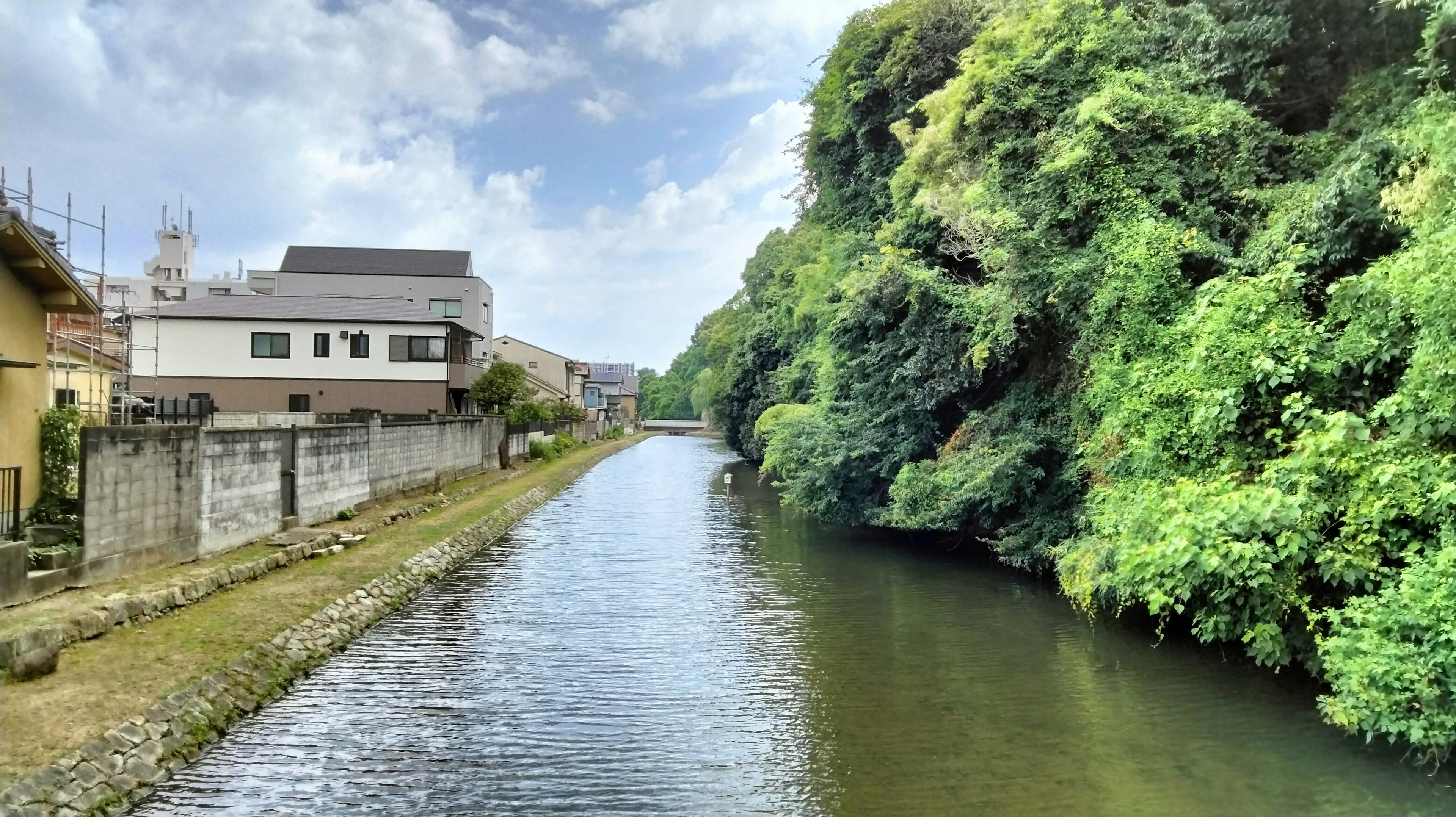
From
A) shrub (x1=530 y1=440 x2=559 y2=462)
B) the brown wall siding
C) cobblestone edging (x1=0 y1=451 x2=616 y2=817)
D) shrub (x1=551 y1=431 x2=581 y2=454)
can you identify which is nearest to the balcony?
the brown wall siding

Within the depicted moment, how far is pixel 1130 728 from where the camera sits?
901cm

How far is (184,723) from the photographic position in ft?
26.5

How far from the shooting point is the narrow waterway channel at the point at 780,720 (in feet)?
24.1

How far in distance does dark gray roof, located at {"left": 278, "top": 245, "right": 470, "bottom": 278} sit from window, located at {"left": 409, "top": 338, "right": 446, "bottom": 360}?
1679 centimetres

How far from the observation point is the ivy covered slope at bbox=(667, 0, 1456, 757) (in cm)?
820

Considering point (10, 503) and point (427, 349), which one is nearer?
point (10, 503)

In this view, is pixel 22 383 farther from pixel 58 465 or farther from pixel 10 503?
pixel 10 503

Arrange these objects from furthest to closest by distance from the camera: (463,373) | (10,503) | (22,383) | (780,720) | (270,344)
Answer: (463,373), (270,344), (22,383), (10,503), (780,720)

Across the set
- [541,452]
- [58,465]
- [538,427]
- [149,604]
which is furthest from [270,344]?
[149,604]

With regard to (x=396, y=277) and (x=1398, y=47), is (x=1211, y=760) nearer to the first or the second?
(x=1398, y=47)

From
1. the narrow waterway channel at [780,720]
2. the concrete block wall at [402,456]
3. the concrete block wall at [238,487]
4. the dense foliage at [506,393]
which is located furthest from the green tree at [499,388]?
the narrow waterway channel at [780,720]

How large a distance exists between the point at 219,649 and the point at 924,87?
21.0m

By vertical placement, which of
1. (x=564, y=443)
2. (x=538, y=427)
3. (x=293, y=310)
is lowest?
(x=564, y=443)

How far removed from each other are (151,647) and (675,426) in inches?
4560
